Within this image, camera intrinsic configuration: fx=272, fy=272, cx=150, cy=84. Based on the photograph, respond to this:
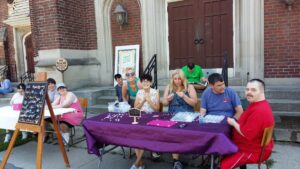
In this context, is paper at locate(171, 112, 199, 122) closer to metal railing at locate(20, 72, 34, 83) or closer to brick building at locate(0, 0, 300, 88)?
brick building at locate(0, 0, 300, 88)

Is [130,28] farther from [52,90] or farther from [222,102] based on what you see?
[222,102]

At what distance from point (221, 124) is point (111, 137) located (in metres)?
1.31

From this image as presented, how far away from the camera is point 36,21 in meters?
7.66

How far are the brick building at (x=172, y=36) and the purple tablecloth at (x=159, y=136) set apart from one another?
12.2ft

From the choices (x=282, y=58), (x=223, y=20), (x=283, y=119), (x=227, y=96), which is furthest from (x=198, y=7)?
(x=227, y=96)

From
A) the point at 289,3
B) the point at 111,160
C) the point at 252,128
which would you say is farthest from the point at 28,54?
the point at 252,128

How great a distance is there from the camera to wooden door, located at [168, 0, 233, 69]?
6.68 m

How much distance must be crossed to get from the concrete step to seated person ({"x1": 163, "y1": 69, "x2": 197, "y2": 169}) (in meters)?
2.19

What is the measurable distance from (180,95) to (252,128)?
1361 millimetres

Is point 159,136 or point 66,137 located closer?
point 159,136

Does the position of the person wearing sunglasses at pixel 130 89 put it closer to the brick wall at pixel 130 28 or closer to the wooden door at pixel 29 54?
the brick wall at pixel 130 28

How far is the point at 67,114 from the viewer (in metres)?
4.70

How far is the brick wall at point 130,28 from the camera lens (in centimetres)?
759

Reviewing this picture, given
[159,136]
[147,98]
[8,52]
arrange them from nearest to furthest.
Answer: [159,136]
[147,98]
[8,52]
